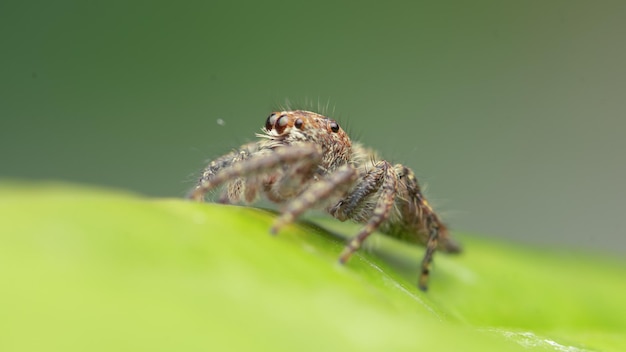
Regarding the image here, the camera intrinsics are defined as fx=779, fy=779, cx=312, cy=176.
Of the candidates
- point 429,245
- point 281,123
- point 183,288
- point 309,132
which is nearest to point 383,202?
point 309,132

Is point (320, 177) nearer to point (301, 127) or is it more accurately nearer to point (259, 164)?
point (301, 127)

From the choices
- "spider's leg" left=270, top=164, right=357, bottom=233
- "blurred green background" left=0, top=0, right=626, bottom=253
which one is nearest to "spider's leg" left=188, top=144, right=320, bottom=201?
"spider's leg" left=270, top=164, right=357, bottom=233

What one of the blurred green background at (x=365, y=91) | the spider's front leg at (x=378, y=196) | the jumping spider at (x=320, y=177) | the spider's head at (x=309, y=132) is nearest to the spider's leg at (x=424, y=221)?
the jumping spider at (x=320, y=177)

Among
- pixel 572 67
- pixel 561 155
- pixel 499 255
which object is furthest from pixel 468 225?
pixel 499 255

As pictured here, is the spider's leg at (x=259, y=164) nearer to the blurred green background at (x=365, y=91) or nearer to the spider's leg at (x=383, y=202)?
the spider's leg at (x=383, y=202)

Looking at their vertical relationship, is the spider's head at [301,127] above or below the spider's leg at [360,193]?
above

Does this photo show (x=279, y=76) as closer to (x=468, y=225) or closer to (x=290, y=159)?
(x=468, y=225)

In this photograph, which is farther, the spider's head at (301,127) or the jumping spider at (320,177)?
the spider's head at (301,127)
